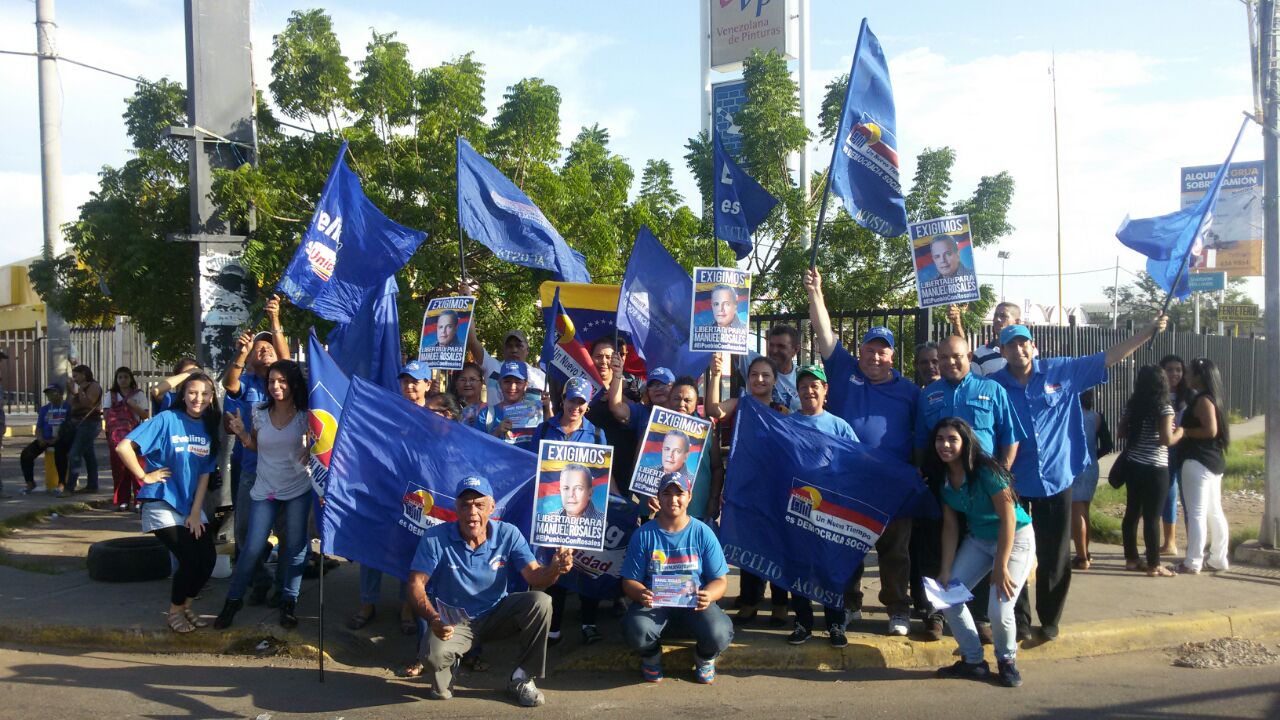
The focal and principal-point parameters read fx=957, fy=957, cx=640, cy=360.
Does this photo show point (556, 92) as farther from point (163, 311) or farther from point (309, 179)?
point (163, 311)

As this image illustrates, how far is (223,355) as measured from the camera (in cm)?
850

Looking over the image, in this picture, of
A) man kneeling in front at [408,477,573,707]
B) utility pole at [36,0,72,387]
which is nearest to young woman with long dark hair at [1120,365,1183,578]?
man kneeling in front at [408,477,573,707]

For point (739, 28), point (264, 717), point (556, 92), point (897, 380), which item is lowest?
point (264, 717)

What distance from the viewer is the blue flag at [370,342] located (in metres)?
7.93

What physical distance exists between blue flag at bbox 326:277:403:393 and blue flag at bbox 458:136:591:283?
3.04 feet

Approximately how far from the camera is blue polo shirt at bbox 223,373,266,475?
22.4 ft

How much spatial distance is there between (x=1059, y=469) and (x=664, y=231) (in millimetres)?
6186

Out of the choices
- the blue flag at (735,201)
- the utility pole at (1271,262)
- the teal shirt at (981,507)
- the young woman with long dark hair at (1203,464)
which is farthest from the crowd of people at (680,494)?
the utility pole at (1271,262)

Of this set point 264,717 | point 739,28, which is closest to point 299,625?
point 264,717

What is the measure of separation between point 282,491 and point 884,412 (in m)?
4.07

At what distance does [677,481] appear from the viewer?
5.63 metres

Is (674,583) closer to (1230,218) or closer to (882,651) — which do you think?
(882,651)

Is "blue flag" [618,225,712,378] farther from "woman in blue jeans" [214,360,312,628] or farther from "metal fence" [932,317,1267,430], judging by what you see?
"metal fence" [932,317,1267,430]

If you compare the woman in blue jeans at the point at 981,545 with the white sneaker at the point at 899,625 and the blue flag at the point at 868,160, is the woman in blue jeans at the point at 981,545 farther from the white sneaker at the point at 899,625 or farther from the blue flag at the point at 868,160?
the blue flag at the point at 868,160
